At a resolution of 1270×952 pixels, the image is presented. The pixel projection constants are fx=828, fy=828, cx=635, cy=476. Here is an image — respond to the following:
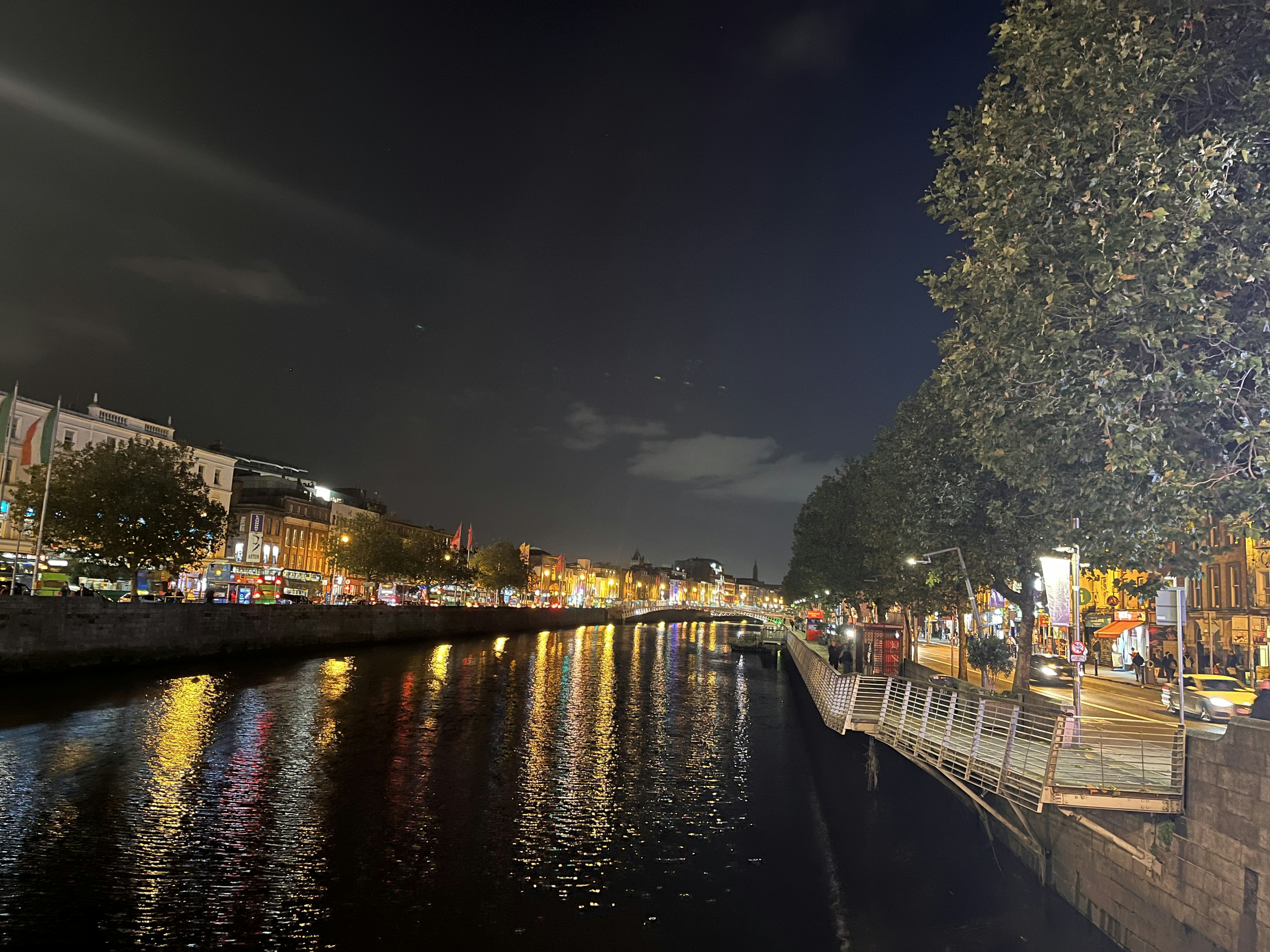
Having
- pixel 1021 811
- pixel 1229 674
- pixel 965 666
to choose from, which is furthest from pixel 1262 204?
pixel 965 666

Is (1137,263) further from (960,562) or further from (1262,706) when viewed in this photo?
(960,562)

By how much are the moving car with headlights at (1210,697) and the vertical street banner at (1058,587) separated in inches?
113

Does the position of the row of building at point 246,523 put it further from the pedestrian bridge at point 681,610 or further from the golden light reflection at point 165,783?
the pedestrian bridge at point 681,610

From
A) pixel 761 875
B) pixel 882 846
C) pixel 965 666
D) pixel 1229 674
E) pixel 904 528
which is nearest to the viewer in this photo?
pixel 761 875

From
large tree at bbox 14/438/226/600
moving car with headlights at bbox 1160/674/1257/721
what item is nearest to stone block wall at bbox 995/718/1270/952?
moving car with headlights at bbox 1160/674/1257/721

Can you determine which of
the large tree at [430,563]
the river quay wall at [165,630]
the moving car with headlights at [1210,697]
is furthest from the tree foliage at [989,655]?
the large tree at [430,563]

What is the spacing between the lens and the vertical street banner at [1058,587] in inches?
773

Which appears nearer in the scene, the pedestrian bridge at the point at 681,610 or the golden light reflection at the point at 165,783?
the golden light reflection at the point at 165,783

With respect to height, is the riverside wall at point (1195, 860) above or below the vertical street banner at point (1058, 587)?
below

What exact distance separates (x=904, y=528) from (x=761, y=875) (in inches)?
641

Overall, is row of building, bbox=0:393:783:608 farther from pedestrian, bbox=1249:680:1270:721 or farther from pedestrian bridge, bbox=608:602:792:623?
pedestrian, bbox=1249:680:1270:721

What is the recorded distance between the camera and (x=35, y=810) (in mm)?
18844

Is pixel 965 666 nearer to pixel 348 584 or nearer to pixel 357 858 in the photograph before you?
pixel 357 858

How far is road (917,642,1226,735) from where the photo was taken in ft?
77.9
